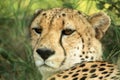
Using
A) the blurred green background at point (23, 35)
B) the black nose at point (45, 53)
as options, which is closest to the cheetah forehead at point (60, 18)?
the black nose at point (45, 53)

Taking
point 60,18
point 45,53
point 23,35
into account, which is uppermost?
point 23,35

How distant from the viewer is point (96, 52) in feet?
12.2

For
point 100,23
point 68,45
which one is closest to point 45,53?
point 68,45

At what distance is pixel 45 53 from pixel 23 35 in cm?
138

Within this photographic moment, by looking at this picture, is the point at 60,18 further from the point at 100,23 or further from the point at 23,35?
the point at 23,35

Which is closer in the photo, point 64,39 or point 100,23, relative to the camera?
point 64,39

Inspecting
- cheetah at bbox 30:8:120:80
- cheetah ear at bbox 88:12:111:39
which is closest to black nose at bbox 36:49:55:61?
cheetah at bbox 30:8:120:80

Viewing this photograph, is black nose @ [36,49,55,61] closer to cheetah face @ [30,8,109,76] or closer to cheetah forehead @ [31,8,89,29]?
cheetah face @ [30,8,109,76]

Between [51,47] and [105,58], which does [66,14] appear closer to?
[51,47]

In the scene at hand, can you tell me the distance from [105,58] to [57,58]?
114 centimetres

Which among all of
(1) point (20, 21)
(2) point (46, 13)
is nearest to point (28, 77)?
(1) point (20, 21)

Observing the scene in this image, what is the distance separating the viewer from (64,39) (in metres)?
3.73

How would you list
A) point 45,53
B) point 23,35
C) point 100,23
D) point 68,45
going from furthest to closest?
point 23,35
point 100,23
point 68,45
point 45,53

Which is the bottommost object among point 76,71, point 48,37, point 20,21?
point 76,71
